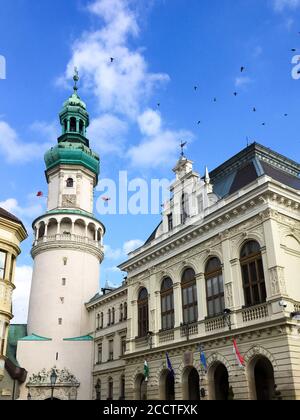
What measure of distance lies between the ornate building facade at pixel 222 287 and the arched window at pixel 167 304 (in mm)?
82

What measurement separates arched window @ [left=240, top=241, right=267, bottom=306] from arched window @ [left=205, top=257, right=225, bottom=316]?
7.71 feet

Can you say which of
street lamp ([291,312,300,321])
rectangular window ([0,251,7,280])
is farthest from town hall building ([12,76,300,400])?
rectangular window ([0,251,7,280])

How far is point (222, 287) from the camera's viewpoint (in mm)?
32469

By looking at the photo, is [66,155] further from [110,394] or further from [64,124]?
[110,394]

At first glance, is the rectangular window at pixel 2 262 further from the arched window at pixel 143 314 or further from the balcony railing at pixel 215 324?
the arched window at pixel 143 314

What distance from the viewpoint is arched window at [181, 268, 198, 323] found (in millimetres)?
34750

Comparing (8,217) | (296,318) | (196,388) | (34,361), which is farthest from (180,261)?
(34,361)

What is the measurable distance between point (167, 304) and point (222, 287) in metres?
6.99

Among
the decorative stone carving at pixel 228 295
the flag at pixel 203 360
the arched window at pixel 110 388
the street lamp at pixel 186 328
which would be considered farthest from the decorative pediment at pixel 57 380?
the decorative stone carving at pixel 228 295

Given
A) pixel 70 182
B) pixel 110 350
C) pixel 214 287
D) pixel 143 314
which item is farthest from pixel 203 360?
pixel 70 182

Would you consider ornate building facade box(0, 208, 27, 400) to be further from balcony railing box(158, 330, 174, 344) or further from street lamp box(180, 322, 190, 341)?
balcony railing box(158, 330, 174, 344)

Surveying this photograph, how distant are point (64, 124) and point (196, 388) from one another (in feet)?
146

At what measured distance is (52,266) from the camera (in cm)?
5581

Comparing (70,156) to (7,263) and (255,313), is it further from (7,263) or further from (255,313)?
(255,313)
